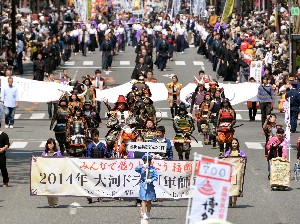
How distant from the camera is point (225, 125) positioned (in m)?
32.2

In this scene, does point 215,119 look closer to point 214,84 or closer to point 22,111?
point 214,84

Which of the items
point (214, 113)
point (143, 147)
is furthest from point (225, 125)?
point (143, 147)

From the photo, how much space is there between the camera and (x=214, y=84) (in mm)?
35469

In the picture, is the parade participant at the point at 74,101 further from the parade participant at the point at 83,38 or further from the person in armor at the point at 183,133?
the parade participant at the point at 83,38

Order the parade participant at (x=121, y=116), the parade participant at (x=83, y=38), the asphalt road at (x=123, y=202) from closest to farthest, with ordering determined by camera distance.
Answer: the asphalt road at (x=123, y=202) < the parade participant at (x=121, y=116) < the parade participant at (x=83, y=38)

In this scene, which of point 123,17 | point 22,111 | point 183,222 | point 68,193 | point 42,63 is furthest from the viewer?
point 123,17

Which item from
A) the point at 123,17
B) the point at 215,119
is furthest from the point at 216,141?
the point at 123,17

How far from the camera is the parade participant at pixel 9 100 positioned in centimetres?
3925

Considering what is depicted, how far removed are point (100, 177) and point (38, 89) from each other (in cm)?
1807

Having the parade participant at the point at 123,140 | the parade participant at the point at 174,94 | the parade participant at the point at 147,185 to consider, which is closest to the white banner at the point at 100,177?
the parade participant at the point at 147,185

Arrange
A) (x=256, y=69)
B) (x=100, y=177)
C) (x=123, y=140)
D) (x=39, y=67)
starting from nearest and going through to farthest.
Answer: (x=100, y=177) < (x=123, y=140) < (x=39, y=67) < (x=256, y=69)

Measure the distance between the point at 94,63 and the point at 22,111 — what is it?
15340 millimetres

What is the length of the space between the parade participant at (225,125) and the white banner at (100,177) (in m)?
7.14

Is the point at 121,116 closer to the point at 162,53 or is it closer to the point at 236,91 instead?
the point at 236,91
